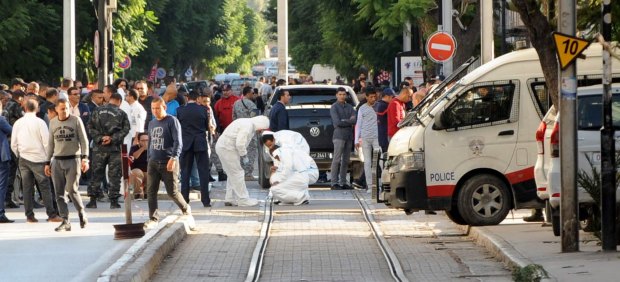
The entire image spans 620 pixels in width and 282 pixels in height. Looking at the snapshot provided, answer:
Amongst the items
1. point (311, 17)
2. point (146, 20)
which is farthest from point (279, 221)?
point (311, 17)

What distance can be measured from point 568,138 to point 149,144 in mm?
6267

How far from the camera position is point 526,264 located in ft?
44.4

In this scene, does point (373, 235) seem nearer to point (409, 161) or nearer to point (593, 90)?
point (409, 161)

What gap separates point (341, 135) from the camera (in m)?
25.9

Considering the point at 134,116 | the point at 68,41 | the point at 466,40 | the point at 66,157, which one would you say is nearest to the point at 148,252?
the point at 66,157

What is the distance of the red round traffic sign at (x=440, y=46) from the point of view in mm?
26672

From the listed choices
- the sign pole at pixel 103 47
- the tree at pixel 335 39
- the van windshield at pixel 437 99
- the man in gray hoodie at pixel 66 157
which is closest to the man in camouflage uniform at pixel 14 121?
the man in gray hoodie at pixel 66 157

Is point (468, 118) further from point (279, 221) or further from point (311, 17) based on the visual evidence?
point (311, 17)

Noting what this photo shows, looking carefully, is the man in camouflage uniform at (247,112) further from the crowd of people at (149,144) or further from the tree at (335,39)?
the tree at (335,39)

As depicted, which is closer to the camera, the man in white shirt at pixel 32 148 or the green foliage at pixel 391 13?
the man in white shirt at pixel 32 148

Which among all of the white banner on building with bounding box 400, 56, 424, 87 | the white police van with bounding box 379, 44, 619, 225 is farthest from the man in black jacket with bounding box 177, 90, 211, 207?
the white banner on building with bounding box 400, 56, 424, 87

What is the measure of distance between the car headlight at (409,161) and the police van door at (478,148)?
0.10 metres

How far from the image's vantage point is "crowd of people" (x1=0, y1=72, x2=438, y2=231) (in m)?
18.3

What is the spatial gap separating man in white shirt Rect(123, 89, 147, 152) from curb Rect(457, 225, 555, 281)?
7.21 metres
